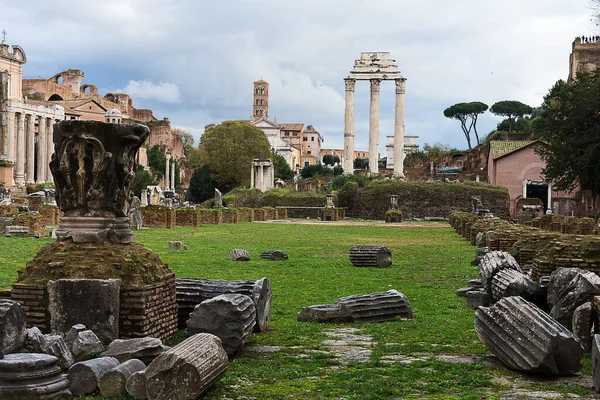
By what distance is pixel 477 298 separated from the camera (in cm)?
1044

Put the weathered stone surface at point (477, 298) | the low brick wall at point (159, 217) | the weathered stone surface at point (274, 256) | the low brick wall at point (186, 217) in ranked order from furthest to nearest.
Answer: the low brick wall at point (186, 217) → the low brick wall at point (159, 217) → the weathered stone surface at point (274, 256) → the weathered stone surface at point (477, 298)

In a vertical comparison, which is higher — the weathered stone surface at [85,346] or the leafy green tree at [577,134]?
the leafy green tree at [577,134]

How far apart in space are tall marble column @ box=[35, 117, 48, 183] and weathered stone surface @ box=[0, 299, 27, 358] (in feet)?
246

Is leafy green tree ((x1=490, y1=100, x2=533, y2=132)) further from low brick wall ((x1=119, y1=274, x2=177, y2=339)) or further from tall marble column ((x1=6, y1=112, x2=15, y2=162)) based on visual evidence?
low brick wall ((x1=119, y1=274, x2=177, y2=339))

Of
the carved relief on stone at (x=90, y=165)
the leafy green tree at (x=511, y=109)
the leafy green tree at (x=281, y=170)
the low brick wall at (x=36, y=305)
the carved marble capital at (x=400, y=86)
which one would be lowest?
the low brick wall at (x=36, y=305)

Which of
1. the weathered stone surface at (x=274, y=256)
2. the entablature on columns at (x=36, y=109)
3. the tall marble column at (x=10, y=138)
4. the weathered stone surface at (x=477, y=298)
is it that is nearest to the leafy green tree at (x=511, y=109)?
the entablature on columns at (x=36, y=109)

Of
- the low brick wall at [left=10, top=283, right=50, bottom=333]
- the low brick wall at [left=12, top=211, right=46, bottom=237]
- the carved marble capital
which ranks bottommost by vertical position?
the low brick wall at [left=10, top=283, right=50, bottom=333]

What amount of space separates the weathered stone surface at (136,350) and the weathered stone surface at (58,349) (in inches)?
11.0

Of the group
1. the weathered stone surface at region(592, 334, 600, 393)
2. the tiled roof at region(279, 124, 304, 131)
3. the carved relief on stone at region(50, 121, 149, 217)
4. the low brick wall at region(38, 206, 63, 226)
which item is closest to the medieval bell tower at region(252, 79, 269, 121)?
the tiled roof at region(279, 124, 304, 131)

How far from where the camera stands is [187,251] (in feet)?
66.4

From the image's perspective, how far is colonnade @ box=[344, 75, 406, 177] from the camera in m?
76.0

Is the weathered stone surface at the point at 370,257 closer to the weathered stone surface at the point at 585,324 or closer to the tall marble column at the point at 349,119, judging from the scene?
the weathered stone surface at the point at 585,324

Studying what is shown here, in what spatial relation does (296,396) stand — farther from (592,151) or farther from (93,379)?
(592,151)

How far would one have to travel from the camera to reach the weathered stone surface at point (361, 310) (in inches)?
370
